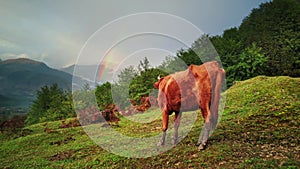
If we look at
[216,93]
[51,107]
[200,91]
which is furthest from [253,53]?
[51,107]

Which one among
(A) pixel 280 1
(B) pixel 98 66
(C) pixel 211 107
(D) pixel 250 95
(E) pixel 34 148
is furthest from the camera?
(A) pixel 280 1

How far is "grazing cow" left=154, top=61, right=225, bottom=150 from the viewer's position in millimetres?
5438

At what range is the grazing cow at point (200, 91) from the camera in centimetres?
544

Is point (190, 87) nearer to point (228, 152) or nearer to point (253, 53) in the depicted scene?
point (228, 152)

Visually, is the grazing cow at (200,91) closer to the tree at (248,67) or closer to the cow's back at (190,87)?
the cow's back at (190,87)

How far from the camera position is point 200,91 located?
5.46 m

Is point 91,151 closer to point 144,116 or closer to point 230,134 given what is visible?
point 144,116

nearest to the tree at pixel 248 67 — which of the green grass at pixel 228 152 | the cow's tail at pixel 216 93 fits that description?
the green grass at pixel 228 152

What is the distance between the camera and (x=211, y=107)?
18.1 ft

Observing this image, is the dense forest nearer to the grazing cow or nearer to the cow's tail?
the grazing cow

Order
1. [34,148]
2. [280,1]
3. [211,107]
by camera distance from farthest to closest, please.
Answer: [280,1] < [34,148] < [211,107]

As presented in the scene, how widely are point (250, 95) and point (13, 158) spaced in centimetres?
1362

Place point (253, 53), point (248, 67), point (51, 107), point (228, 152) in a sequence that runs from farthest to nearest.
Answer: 1. point (51, 107)
2. point (253, 53)
3. point (248, 67)
4. point (228, 152)

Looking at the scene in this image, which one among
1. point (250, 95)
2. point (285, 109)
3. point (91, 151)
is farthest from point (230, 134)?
point (250, 95)
